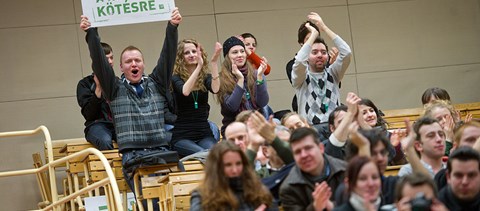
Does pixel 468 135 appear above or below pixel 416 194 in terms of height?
above

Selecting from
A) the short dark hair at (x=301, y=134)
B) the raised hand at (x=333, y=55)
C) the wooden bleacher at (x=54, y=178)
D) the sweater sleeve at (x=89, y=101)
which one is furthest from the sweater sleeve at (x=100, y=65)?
the short dark hair at (x=301, y=134)

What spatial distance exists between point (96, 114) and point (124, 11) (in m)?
1.57

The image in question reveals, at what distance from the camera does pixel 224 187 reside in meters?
6.81

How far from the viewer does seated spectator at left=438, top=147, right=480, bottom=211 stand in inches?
269

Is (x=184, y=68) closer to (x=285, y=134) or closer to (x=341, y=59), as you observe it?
(x=341, y=59)

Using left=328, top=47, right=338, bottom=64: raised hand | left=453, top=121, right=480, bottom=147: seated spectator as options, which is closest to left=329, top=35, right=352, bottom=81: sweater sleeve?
left=328, top=47, right=338, bottom=64: raised hand

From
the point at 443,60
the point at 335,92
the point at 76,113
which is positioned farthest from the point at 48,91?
the point at 443,60

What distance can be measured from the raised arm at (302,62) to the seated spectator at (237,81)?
0.92 feet

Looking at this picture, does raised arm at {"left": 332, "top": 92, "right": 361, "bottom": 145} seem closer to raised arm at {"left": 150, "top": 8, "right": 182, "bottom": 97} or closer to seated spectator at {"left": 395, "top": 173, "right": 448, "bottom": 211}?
seated spectator at {"left": 395, "top": 173, "right": 448, "bottom": 211}

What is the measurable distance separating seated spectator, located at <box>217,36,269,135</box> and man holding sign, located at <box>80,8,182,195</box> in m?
0.73

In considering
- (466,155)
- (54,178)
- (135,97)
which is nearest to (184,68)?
(135,97)

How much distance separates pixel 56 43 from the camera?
1200 centimetres

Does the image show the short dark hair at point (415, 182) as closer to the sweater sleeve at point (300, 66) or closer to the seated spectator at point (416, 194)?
the seated spectator at point (416, 194)

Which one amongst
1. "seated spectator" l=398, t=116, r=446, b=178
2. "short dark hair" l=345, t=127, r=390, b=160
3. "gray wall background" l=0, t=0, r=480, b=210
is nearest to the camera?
"short dark hair" l=345, t=127, r=390, b=160
